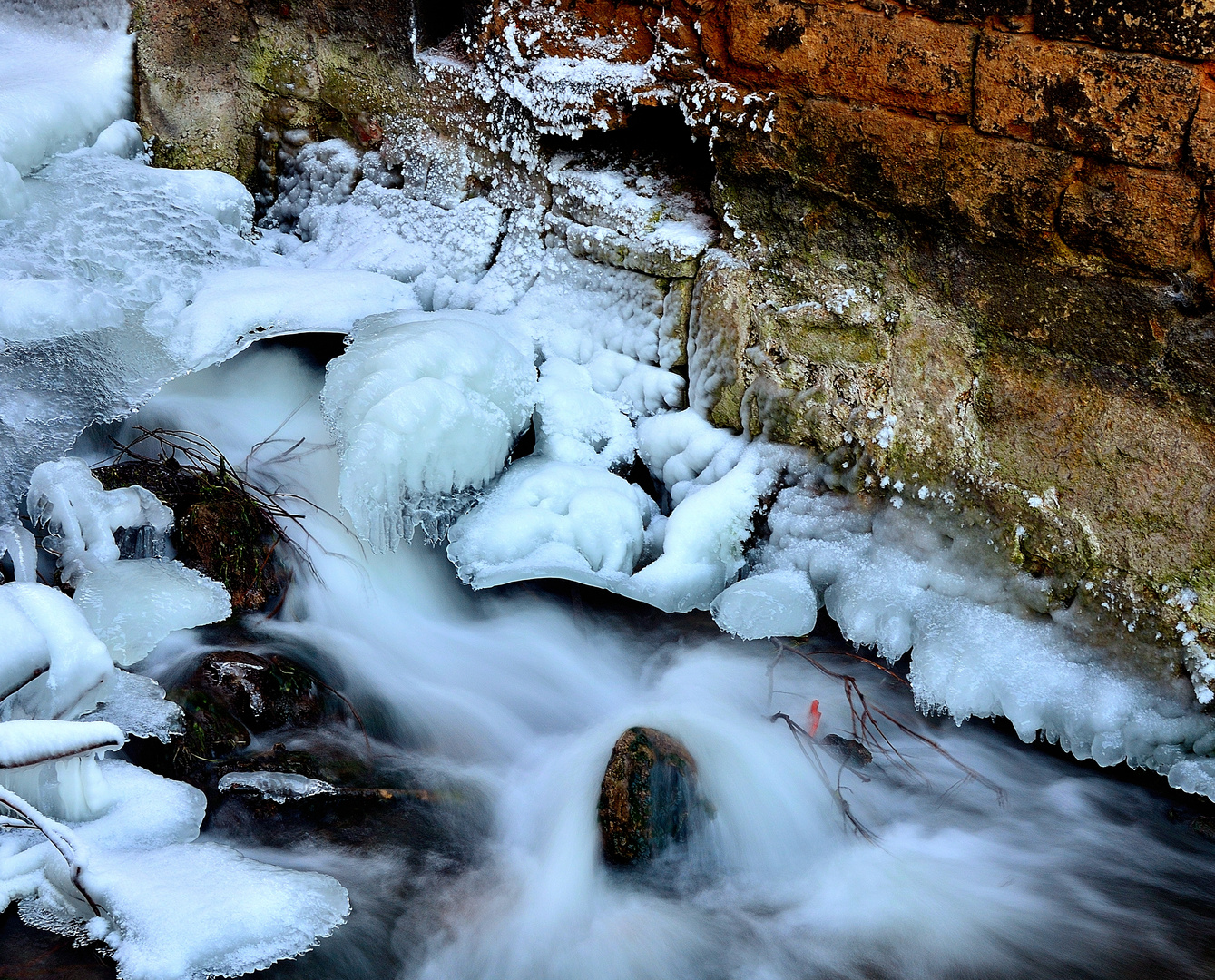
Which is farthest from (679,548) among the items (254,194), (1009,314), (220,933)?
(254,194)

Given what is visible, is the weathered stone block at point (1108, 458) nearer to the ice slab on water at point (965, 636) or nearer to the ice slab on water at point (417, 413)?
the ice slab on water at point (965, 636)

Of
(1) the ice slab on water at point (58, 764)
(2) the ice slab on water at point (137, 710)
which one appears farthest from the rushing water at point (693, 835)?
(1) the ice slab on water at point (58, 764)

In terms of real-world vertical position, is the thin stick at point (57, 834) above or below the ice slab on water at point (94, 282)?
below

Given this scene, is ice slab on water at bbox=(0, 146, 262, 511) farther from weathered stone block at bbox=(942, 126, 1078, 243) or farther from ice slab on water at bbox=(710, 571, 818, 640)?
weathered stone block at bbox=(942, 126, 1078, 243)

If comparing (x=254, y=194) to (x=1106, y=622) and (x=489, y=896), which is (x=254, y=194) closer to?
(x=489, y=896)

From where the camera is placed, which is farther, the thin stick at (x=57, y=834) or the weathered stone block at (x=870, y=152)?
the weathered stone block at (x=870, y=152)

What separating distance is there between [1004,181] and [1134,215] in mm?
363

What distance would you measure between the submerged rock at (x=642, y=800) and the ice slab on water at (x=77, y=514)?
5.52 ft

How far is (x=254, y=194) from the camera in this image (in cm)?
447

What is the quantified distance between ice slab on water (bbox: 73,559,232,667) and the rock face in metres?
1.82

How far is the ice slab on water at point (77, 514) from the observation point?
2953mm

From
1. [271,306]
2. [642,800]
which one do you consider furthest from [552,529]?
[271,306]

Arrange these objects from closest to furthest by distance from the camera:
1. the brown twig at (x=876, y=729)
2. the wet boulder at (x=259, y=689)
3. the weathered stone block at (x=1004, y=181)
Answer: the weathered stone block at (x=1004, y=181), the wet boulder at (x=259, y=689), the brown twig at (x=876, y=729)

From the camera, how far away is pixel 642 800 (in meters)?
2.71
